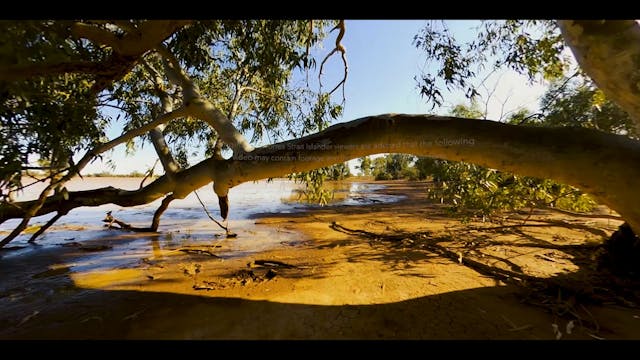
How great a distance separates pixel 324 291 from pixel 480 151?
2.61 metres

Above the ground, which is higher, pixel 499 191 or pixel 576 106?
pixel 576 106

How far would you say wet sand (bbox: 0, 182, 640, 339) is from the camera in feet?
9.69

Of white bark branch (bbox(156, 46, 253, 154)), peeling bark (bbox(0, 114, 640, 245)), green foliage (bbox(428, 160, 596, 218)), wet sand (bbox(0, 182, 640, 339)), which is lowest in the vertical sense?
wet sand (bbox(0, 182, 640, 339))

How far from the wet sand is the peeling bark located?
53.8 inches

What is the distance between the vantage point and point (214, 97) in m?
8.70

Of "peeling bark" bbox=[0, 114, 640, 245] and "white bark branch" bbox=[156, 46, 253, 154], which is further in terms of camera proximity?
"white bark branch" bbox=[156, 46, 253, 154]

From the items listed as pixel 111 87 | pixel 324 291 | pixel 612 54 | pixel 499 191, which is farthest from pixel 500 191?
pixel 111 87

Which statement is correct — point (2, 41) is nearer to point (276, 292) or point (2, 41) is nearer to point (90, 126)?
point (90, 126)

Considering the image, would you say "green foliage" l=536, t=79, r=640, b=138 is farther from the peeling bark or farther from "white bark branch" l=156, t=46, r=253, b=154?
"white bark branch" l=156, t=46, r=253, b=154

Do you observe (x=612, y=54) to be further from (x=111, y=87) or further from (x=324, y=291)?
(x=111, y=87)

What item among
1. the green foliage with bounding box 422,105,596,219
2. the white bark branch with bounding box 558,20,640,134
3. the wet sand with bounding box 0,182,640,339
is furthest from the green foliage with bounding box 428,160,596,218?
the white bark branch with bounding box 558,20,640,134

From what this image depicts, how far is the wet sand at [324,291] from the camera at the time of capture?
2953mm

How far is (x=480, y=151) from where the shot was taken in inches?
111
